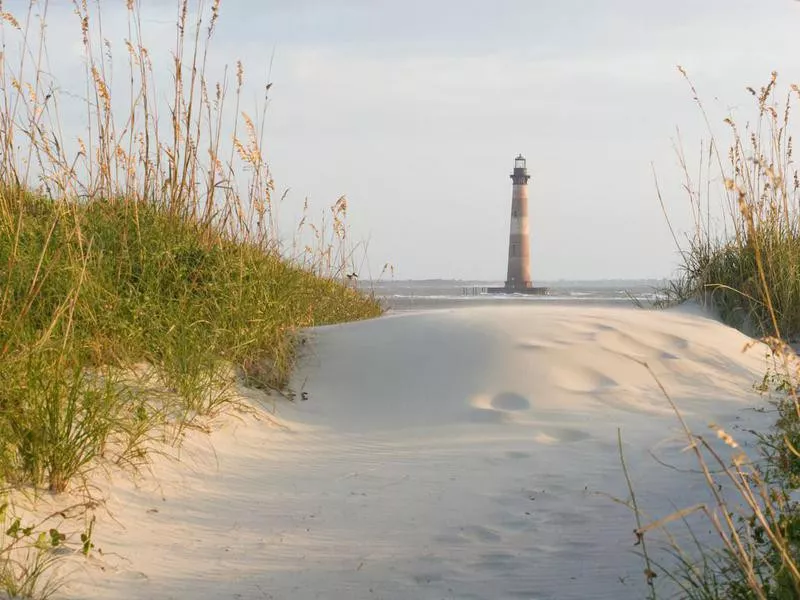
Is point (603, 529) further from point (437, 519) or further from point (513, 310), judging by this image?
point (513, 310)

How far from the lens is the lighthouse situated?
2170 centimetres

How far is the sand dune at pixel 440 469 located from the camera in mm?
2387

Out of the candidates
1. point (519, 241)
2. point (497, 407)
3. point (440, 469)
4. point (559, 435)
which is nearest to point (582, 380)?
point (497, 407)

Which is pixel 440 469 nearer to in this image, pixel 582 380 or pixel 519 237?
pixel 582 380

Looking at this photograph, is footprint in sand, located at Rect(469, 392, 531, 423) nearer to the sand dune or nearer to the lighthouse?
the sand dune

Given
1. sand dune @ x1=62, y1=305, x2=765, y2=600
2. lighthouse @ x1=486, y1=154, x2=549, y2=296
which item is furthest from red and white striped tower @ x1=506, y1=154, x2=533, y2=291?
sand dune @ x1=62, y1=305, x2=765, y2=600

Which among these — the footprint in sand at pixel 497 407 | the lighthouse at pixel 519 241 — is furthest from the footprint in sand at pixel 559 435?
the lighthouse at pixel 519 241

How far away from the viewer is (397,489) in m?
3.24

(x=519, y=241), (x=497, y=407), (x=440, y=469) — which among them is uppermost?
(x=519, y=241)

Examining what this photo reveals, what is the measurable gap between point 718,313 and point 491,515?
4651 millimetres

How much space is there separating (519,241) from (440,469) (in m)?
18.6

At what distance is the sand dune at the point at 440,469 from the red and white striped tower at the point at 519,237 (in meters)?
15.6

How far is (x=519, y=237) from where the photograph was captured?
21.7 m

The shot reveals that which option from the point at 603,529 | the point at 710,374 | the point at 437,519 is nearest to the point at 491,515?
the point at 437,519
